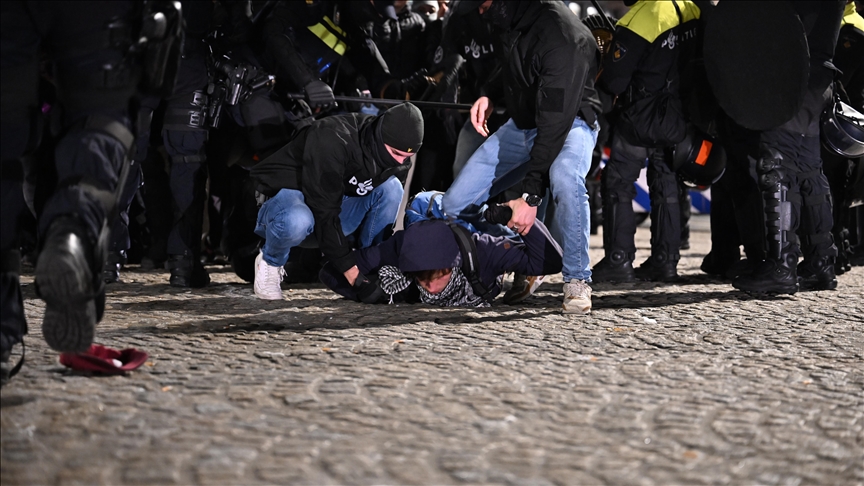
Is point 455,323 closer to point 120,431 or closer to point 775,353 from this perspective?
point 775,353

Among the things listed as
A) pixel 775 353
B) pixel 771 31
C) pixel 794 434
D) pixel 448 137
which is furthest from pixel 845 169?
pixel 794 434

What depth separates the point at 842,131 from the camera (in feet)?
17.4

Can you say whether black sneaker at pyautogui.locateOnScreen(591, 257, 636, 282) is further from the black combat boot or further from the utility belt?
the utility belt

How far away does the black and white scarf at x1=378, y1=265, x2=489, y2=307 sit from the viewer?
15.7 ft

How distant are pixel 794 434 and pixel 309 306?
2736 millimetres

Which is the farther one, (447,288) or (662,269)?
(662,269)

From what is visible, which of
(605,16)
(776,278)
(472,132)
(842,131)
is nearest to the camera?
(776,278)

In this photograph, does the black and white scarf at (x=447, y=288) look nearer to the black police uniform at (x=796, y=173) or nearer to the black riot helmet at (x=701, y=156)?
the black police uniform at (x=796, y=173)

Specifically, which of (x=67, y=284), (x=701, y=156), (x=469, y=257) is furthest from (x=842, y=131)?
(x=67, y=284)

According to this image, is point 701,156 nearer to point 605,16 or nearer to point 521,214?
point 605,16

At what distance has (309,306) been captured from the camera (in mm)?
4754

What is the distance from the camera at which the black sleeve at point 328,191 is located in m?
4.75

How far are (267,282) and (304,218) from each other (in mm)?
390

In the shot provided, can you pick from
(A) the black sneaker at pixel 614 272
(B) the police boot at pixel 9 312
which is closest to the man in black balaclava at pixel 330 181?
(A) the black sneaker at pixel 614 272
